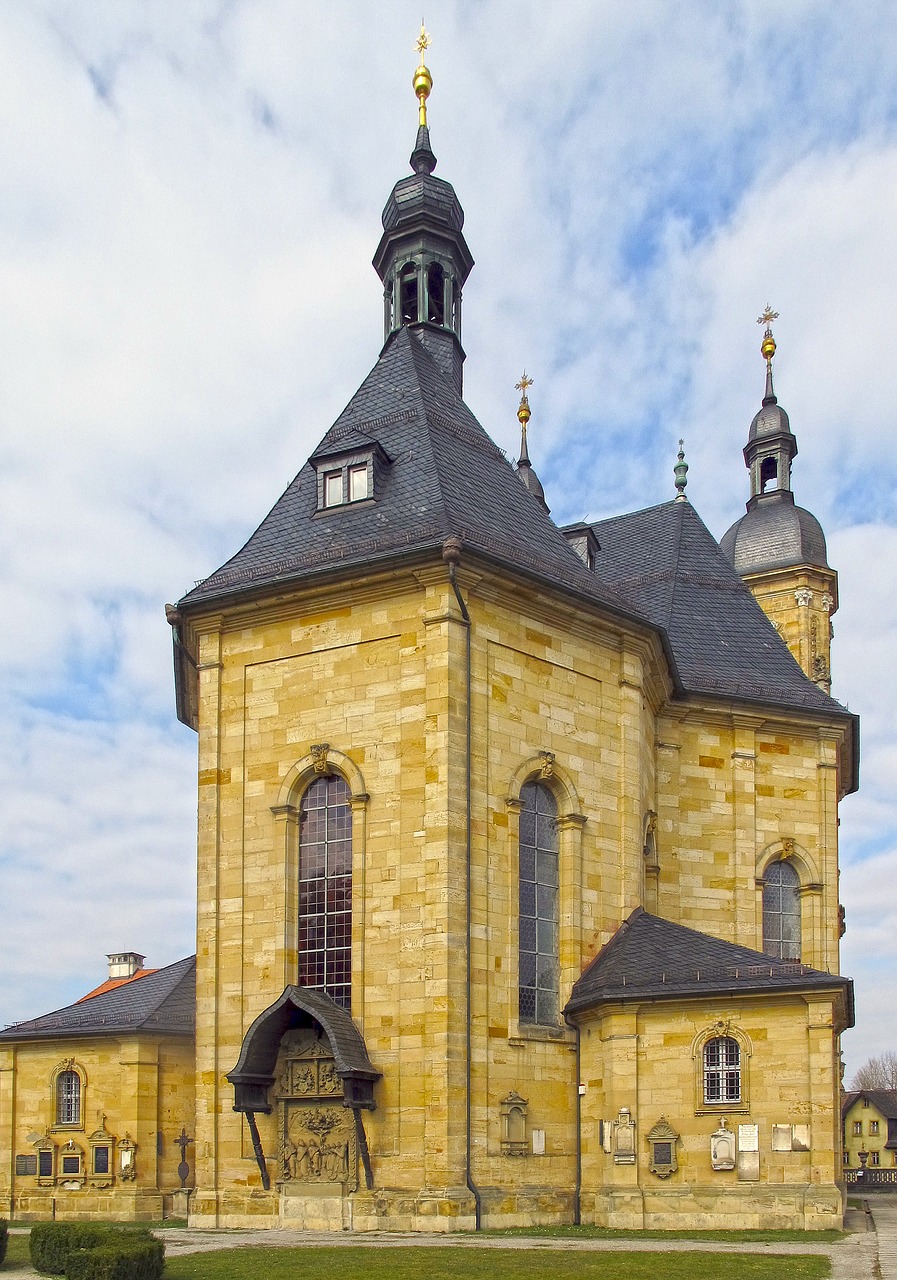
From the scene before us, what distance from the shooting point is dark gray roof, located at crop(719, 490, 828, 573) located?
176ft

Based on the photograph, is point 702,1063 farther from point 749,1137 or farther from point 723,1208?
point 723,1208

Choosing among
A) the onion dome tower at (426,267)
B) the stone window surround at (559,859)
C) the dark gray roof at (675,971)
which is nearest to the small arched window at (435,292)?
the onion dome tower at (426,267)

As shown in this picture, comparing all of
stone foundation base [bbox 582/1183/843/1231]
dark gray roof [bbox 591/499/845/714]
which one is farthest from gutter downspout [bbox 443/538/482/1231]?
dark gray roof [bbox 591/499/845/714]

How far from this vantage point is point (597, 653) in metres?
27.4

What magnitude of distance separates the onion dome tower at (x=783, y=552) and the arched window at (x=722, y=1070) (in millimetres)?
30307

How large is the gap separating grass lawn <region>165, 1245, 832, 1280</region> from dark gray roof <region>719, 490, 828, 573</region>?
126ft

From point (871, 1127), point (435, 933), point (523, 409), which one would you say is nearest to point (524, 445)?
point (523, 409)

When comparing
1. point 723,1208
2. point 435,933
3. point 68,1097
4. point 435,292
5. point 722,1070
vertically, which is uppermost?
point 435,292

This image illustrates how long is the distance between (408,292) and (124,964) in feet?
160

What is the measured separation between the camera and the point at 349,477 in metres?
27.8

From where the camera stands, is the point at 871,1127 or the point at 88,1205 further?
the point at 871,1127

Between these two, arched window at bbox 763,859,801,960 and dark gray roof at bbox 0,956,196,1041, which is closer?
dark gray roof at bbox 0,956,196,1041

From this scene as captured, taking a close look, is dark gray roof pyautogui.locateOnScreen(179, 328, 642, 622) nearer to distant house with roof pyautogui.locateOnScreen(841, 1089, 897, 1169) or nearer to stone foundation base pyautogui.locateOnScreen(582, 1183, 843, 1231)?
stone foundation base pyautogui.locateOnScreen(582, 1183, 843, 1231)

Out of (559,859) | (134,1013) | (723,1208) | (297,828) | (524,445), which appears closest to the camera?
(723,1208)
